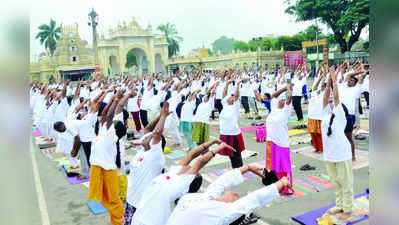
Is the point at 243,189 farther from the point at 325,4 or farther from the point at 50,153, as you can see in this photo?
the point at 325,4

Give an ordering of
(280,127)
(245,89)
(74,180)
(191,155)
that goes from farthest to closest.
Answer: (245,89) → (74,180) → (280,127) → (191,155)

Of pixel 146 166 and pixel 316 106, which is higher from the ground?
pixel 316 106

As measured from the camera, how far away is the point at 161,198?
292 centimetres

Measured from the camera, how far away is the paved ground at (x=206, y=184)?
5429 mm

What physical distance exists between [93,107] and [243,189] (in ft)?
10.9

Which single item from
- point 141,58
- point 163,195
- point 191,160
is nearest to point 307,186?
point 191,160

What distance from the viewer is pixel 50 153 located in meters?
10.8

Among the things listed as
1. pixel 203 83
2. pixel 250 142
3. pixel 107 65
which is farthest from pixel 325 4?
pixel 107 65

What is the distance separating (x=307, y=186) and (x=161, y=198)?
429cm

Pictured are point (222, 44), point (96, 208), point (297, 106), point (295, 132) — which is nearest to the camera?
point (96, 208)

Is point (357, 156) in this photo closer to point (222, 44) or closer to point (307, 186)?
point (307, 186)

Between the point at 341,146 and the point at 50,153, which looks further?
the point at 50,153

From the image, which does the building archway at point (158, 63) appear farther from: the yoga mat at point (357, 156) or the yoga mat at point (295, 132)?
the yoga mat at point (357, 156)

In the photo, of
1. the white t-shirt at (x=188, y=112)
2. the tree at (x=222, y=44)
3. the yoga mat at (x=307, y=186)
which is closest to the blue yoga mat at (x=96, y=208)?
the yoga mat at (x=307, y=186)
